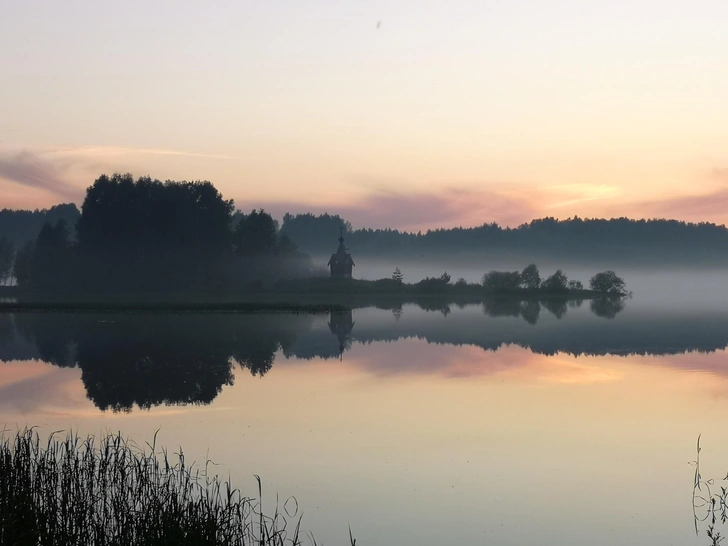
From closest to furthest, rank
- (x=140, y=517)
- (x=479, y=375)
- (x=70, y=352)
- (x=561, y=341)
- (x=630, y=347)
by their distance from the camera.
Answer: (x=140, y=517), (x=479, y=375), (x=70, y=352), (x=630, y=347), (x=561, y=341)

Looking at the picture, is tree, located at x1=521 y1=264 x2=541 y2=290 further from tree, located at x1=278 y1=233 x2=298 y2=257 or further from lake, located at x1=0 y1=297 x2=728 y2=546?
lake, located at x1=0 y1=297 x2=728 y2=546

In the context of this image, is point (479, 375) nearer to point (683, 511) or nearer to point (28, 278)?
point (683, 511)

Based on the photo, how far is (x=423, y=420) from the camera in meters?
21.0

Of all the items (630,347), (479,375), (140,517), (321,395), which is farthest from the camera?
(630,347)

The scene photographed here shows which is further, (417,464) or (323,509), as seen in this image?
(417,464)

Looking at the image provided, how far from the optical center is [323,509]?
1337cm

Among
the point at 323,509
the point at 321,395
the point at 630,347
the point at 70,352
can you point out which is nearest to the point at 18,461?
the point at 323,509

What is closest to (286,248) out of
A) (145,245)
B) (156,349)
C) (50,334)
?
(145,245)

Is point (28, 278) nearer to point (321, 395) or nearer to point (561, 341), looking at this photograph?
point (561, 341)

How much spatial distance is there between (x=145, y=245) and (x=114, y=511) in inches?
3695

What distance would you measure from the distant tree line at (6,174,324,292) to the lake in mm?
56636

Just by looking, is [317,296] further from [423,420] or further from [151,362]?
[423,420]

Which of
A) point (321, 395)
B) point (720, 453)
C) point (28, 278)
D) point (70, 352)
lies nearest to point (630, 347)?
point (321, 395)

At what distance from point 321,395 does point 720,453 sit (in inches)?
480
